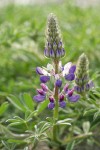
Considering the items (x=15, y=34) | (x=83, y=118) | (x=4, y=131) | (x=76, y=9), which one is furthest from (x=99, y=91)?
(x=76, y=9)

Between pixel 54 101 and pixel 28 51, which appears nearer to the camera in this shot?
pixel 54 101

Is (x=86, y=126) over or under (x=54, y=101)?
under

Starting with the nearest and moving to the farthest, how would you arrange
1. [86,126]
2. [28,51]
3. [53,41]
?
[53,41], [86,126], [28,51]

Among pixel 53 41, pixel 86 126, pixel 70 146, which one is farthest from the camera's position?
pixel 86 126

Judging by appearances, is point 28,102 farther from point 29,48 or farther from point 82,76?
point 29,48

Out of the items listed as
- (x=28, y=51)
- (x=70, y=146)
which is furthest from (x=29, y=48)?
(x=70, y=146)

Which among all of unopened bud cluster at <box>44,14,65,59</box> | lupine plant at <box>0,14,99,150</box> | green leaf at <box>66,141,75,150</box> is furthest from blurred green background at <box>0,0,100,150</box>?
unopened bud cluster at <box>44,14,65,59</box>

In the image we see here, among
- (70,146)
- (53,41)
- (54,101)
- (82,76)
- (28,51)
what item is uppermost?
(28,51)

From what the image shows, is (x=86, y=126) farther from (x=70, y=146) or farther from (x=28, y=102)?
(x=28, y=102)
